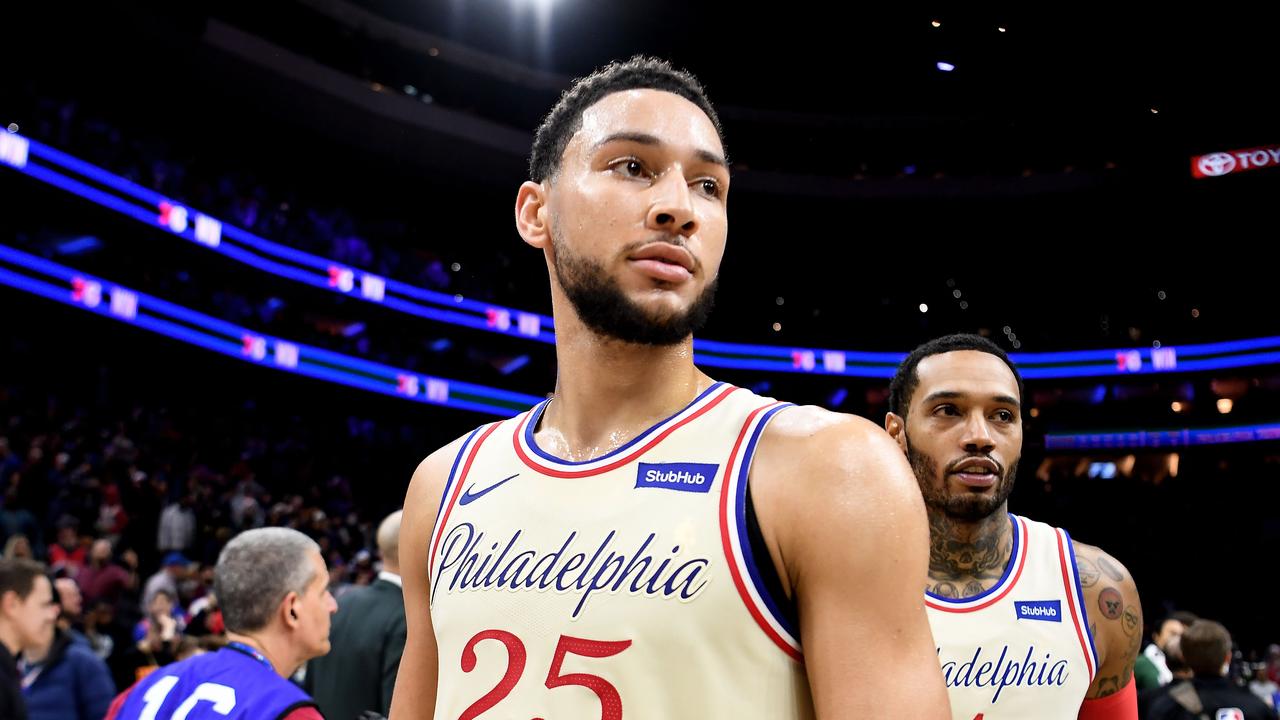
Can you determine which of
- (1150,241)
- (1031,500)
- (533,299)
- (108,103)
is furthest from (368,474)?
(1150,241)

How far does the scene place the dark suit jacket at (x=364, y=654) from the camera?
16.7ft

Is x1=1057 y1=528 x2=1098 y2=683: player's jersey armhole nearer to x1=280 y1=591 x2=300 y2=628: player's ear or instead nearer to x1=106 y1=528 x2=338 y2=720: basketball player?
x1=106 y1=528 x2=338 y2=720: basketball player

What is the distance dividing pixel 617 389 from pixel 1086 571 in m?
1.84

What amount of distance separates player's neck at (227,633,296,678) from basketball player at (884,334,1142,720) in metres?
2.18

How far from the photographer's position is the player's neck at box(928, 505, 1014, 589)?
9.78 feet

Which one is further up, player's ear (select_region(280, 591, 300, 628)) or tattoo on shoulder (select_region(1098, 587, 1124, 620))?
tattoo on shoulder (select_region(1098, 587, 1124, 620))

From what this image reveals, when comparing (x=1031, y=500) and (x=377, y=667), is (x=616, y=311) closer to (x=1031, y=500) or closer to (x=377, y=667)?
(x=377, y=667)

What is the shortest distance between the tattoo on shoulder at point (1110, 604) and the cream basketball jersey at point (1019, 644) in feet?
0.25

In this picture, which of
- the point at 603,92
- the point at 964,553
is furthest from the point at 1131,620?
the point at 603,92

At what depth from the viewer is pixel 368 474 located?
1894cm

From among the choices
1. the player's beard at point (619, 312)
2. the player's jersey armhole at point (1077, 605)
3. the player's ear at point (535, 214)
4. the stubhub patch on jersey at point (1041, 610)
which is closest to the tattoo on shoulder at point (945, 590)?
the stubhub patch on jersey at point (1041, 610)

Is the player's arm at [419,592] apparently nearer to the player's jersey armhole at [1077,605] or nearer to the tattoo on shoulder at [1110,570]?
the player's jersey armhole at [1077,605]

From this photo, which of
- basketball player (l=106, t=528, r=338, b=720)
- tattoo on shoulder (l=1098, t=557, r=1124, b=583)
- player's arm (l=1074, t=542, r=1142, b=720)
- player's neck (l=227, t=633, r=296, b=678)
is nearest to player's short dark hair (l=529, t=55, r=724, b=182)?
player's arm (l=1074, t=542, r=1142, b=720)

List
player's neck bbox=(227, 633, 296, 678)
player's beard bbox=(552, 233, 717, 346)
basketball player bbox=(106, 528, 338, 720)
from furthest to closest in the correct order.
A: player's neck bbox=(227, 633, 296, 678), basketball player bbox=(106, 528, 338, 720), player's beard bbox=(552, 233, 717, 346)
